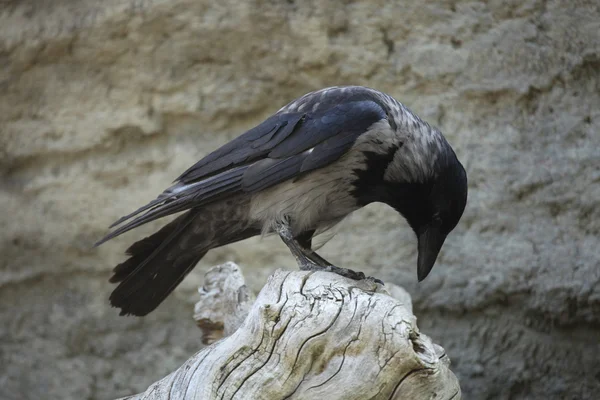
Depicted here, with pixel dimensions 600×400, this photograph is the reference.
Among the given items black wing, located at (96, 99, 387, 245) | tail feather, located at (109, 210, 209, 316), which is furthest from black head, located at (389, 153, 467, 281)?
tail feather, located at (109, 210, 209, 316)

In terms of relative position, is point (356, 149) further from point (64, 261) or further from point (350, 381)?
point (64, 261)

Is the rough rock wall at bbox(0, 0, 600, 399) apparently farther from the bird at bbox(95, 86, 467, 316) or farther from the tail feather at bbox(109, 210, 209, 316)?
the tail feather at bbox(109, 210, 209, 316)

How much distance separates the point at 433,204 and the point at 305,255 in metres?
0.65

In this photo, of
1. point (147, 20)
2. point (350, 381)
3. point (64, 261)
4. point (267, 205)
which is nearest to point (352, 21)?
point (147, 20)

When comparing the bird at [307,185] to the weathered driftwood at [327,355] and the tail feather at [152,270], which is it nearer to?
the tail feather at [152,270]

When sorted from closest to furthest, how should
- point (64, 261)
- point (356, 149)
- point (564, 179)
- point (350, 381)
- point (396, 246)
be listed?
point (350, 381) < point (356, 149) < point (564, 179) < point (396, 246) < point (64, 261)

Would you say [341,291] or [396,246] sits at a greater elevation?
[341,291]

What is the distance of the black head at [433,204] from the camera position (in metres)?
3.81

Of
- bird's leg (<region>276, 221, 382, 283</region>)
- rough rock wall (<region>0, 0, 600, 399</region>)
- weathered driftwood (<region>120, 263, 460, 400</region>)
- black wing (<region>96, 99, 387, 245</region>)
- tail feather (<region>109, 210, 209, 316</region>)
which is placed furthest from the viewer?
rough rock wall (<region>0, 0, 600, 399</region>)

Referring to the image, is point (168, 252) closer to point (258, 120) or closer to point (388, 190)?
point (388, 190)

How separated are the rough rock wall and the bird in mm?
1148

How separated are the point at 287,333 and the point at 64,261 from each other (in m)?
3.14

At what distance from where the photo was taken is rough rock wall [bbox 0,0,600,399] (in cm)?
479

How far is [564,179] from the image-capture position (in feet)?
15.7
